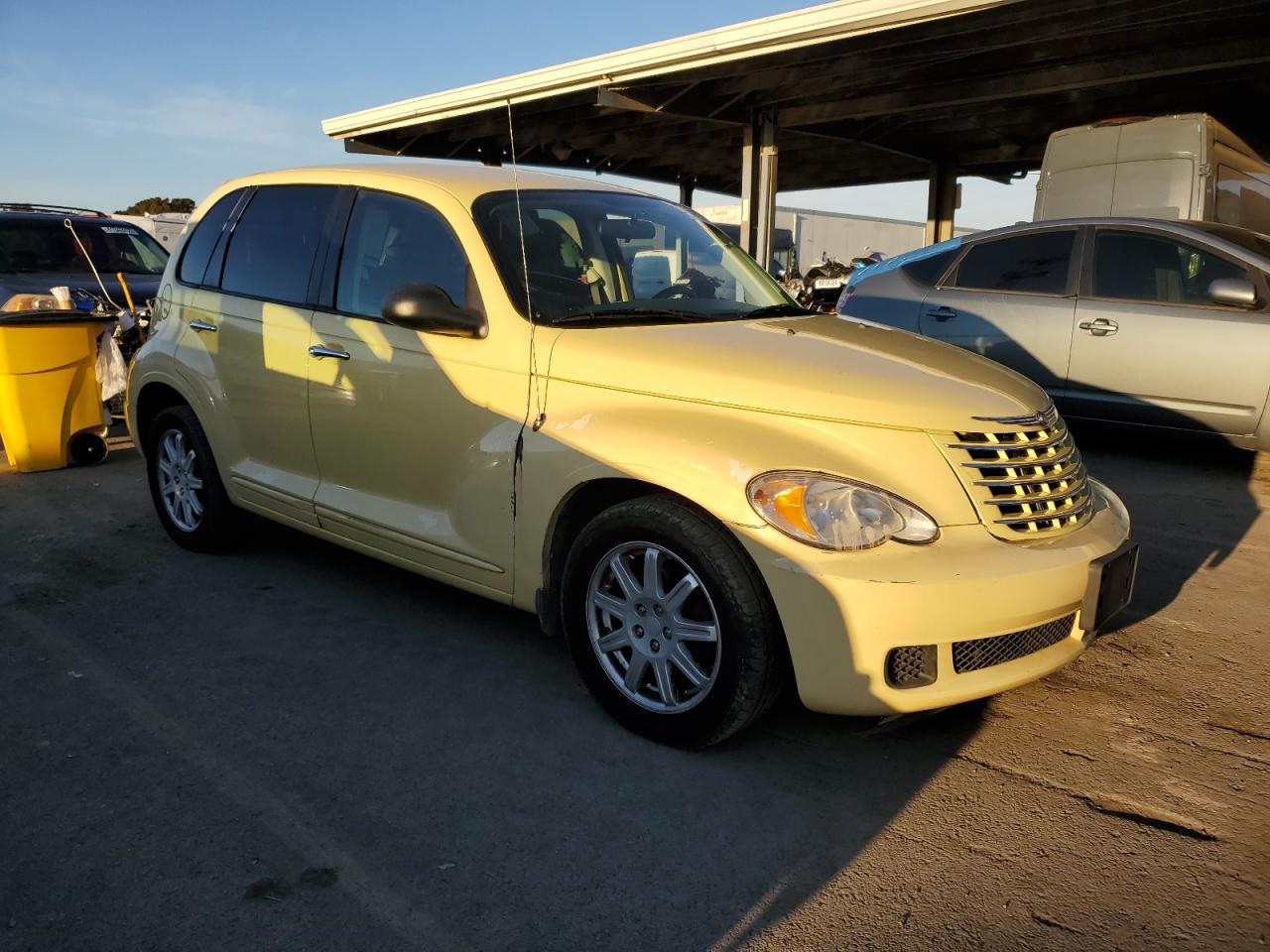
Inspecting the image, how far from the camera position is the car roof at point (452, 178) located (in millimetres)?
3760

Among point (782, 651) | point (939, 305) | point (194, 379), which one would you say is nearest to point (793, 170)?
point (939, 305)

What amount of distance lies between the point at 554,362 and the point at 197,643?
6.11ft

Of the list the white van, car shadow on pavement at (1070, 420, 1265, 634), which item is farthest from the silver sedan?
the white van

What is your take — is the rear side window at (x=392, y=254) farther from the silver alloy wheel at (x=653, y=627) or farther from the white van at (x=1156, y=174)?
the white van at (x=1156, y=174)

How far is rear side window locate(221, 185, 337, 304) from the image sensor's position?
13.6ft

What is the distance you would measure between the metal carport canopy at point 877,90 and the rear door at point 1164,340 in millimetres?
4385

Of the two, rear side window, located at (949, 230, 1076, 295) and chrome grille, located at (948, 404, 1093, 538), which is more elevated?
rear side window, located at (949, 230, 1076, 295)

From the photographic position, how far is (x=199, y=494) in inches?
188

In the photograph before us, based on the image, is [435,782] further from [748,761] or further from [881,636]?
[881,636]

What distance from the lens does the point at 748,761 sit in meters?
2.95

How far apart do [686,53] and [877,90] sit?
3.95m

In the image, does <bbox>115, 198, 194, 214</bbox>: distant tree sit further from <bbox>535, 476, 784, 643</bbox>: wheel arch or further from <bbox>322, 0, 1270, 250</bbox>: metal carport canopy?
<bbox>535, 476, 784, 643</bbox>: wheel arch

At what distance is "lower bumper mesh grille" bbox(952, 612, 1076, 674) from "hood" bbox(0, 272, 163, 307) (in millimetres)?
7792

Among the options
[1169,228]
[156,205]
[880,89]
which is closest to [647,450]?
[1169,228]
